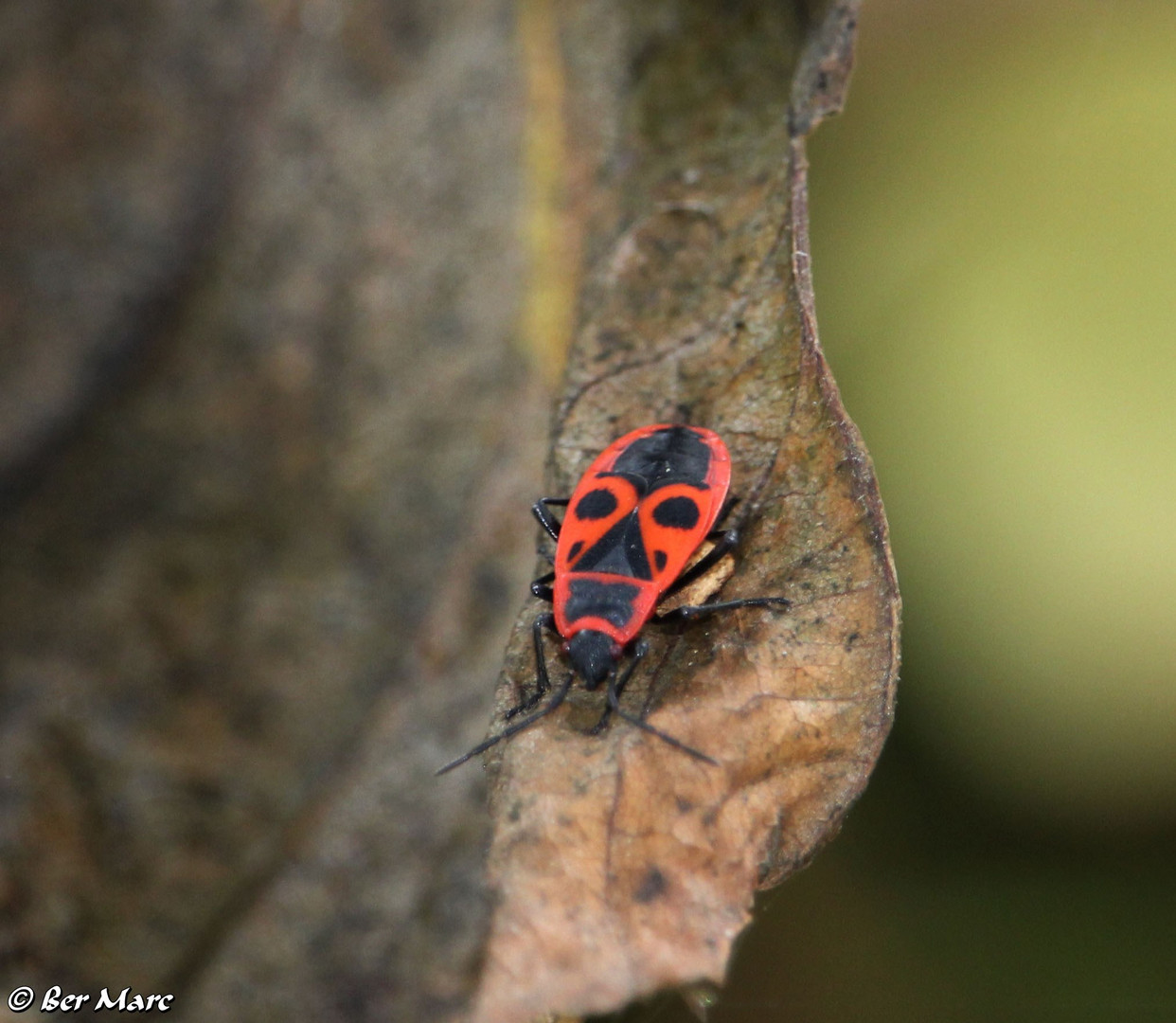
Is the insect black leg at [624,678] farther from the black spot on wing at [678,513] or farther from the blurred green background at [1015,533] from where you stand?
the blurred green background at [1015,533]

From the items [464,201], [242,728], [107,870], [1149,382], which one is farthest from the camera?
[464,201]

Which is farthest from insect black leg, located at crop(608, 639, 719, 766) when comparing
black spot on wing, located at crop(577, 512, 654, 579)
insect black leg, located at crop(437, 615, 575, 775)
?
black spot on wing, located at crop(577, 512, 654, 579)

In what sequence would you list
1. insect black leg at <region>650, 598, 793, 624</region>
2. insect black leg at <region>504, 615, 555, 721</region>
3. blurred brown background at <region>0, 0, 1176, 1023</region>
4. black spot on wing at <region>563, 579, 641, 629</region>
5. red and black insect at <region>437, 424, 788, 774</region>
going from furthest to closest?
1. blurred brown background at <region>0, 0, 1176, 1023</region>
2. black spot on wing at <region>563, 579, 641, 629</region>
3. red and black insect at <region>437, 424, 788, 774</region>
4. insect black leg at <region>504, 615, 555, 721</region>
5. insect black leg at <region>650, 598, 793, 624</region>

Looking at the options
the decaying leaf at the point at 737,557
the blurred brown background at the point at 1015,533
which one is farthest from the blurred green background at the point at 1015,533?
the decaying leaf at the point at 737,557

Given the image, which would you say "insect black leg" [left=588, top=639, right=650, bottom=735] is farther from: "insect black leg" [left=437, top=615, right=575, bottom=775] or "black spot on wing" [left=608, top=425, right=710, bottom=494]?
"black spot on wing" [left=608, top=425, right=710, bottom=494]

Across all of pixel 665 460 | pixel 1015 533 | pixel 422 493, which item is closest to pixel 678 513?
pixel 665 460

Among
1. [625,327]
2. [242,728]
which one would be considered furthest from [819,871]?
[242,728]

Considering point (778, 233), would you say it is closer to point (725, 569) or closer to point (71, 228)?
point (725, 569)
